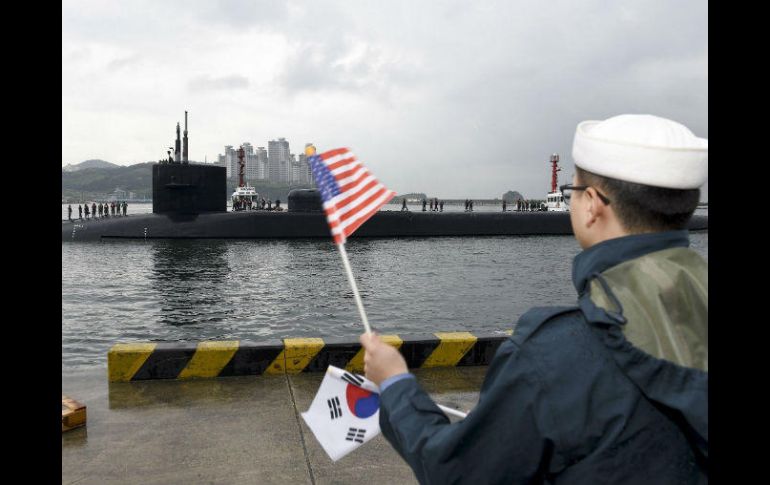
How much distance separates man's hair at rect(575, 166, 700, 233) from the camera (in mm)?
1664

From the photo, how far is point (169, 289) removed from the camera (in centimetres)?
2162

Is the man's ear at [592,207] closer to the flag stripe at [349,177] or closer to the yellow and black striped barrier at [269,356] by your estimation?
Answer: the flag stripe at [349,177]

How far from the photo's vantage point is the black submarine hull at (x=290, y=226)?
127ft

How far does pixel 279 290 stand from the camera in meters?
21.7

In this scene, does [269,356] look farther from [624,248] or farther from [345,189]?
[624,248]

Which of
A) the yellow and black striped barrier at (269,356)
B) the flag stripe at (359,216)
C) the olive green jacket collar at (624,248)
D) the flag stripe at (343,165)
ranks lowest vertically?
the yellow and black striped barrier at (269,356)

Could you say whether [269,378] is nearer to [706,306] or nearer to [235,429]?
[235,429]

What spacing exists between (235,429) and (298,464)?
885 millimetres

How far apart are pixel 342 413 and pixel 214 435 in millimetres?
2966

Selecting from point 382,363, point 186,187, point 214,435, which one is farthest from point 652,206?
point 186,187

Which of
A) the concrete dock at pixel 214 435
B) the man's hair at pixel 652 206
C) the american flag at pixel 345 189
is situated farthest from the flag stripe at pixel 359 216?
the concrete dock at pixel 214 435
